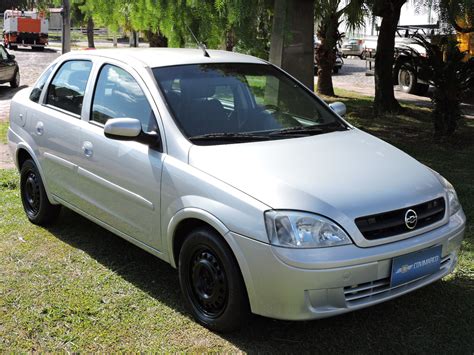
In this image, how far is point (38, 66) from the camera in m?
27.4

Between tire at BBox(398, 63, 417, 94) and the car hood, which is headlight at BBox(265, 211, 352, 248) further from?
tire at BBox(398, 63, 417, 94)

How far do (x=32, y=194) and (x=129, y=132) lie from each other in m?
2.26

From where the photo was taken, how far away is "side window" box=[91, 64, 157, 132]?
4.23m

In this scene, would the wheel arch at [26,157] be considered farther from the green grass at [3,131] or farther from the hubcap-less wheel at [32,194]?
the green grass at [3,131]

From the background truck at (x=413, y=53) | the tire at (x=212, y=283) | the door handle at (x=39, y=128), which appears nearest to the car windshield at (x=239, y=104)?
the tire at (x=212, y=283)

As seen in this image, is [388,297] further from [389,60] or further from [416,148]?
[389,60]

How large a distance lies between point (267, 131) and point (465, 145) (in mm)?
6475

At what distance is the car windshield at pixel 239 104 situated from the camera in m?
4.12

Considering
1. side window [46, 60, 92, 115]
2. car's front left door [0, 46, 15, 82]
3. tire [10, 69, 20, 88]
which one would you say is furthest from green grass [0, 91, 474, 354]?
tire [10, 69, 20, 88]

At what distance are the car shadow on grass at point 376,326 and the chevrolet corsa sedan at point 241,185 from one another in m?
0.31

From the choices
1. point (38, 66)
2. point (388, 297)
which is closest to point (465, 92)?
point (388, 297)

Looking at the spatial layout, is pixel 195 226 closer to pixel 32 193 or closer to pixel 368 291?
pixel 368 291

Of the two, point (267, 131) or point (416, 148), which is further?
point (416, 148)

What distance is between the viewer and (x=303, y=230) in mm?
3279
